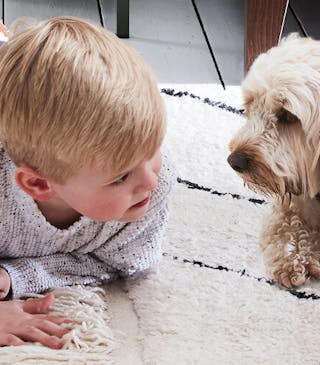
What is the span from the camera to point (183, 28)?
7.67ft

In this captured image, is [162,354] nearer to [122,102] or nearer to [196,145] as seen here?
[122,102]

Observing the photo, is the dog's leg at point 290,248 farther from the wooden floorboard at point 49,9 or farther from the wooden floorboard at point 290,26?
the wooden floorboard at point 49,9

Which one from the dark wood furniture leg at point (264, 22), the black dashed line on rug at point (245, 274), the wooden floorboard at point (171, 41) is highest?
the dark wood furniture leg at point (264, 22)

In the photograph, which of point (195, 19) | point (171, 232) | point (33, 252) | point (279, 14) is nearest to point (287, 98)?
point (171, 232)

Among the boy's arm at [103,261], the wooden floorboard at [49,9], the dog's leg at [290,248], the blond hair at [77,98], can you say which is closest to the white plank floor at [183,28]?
the wooden floorboard at [49,9]

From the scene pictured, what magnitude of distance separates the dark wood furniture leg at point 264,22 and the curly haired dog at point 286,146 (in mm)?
621

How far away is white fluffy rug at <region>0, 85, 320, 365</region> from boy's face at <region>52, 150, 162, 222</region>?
18cm

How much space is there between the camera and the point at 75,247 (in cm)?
126

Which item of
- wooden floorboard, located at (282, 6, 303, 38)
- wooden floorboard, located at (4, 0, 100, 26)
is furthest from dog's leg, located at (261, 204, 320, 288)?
wooden floorboard, located at (4, 0, 100, 26)

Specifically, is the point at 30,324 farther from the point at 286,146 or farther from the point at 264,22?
the point at 264,22

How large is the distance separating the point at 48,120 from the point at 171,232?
19.9 inches

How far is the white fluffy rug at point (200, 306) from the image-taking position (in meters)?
1.13

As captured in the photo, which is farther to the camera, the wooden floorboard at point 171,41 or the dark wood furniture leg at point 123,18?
the dark wood furniture leg at point 123,18

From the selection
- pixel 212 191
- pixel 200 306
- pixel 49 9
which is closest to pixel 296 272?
pixel 200 306
